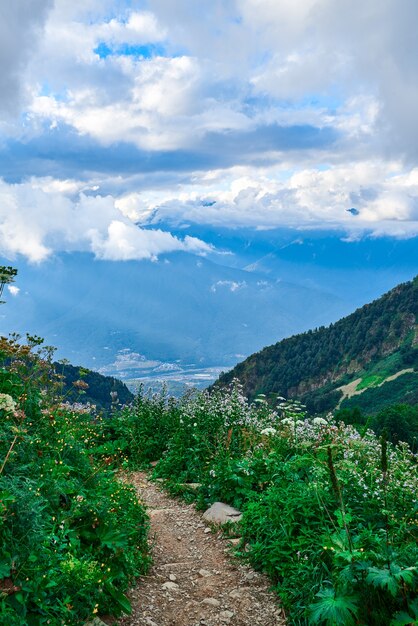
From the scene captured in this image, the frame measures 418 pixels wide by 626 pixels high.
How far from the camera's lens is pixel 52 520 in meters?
→ 5.93

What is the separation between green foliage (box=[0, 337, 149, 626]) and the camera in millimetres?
4598

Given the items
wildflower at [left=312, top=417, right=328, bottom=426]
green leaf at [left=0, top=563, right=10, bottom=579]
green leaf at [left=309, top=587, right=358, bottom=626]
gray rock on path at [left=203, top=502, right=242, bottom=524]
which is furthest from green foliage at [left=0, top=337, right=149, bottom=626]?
wildflower at [left=312, top=417, right=328, bottom=426]

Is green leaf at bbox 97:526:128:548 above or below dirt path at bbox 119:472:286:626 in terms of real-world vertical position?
above

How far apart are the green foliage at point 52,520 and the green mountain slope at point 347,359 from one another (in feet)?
377

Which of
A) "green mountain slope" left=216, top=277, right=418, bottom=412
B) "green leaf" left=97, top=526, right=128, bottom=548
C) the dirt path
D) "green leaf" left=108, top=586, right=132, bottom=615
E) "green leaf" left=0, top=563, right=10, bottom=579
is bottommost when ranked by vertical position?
the dirt path

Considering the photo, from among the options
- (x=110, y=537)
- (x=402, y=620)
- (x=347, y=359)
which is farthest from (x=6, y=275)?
(x=347, y=359)

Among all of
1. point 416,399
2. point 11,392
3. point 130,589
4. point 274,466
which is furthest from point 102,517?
point 416,399

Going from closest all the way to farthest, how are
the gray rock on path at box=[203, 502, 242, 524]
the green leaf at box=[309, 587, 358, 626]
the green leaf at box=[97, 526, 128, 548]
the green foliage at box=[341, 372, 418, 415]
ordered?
the green leaf at box=[309, 587, 358, 626] → the green leaf at box=[97, 526, 128, 548] → the gray rock on path at box=[203, 502, 242, 524] → the green foliage at box=[341, 372, 418, 415]

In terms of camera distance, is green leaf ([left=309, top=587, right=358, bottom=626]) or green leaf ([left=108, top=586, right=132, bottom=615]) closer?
green leaf ([left=309, top=587, right=358, bottom=626])

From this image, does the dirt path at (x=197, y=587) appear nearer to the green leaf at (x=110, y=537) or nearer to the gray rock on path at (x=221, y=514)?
the gray rock on path at (x=221, y=514)

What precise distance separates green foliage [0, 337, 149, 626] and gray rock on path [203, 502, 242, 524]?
1548mm

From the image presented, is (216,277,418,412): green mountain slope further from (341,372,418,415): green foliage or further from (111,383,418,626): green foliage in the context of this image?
(111,383,418,626): green foliage

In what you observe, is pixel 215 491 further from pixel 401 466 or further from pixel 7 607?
pixel 7 607

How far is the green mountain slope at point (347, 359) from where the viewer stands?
423ft
